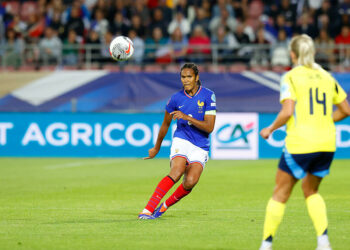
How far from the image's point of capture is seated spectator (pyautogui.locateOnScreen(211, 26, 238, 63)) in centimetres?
2169

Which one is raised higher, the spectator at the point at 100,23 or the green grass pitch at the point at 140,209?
the spectator at the point at 100,23

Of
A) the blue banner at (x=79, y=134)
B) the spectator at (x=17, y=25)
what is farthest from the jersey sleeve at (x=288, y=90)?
the spectator at (x=17, y=25)

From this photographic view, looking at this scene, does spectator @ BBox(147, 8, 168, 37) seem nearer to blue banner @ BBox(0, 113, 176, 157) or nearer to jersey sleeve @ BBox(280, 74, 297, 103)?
blue banner @ BBox(0, 113, 176, 157)

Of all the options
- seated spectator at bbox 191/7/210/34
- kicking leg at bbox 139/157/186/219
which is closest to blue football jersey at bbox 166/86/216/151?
kicking leg at bbox 139/157/186/219

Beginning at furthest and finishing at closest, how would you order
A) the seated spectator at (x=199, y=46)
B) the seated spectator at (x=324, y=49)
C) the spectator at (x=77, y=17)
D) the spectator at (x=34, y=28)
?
the spectator at (x=34, y=28), the spectator at (x=77, y=17), the seated spectator at (x=199, y=46), the seated spectator at (x=324, y=49)

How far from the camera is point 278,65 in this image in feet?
70.2

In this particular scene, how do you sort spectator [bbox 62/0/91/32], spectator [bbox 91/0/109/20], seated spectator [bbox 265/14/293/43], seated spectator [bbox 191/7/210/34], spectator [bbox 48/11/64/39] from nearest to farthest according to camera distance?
seated spectator [bbox 265/14/293/43]
seated spectator [bbox 191/7/210/34]
spectator [bbox 62/0/91/32]
spectator [bbox 48/11/64/39]
spectator [bbox 91/0/109/20]

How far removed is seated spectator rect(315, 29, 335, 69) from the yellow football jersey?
14.3m

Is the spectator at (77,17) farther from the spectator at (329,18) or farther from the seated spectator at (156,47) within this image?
the spectator at (329,18)

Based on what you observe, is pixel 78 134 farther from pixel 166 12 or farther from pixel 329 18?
pixel 329 18

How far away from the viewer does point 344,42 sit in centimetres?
2162

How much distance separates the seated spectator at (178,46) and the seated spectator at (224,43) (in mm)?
892

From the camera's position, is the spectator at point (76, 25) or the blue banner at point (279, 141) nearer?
the blue banner at point (279, 141)

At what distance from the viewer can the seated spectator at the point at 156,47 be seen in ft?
72.6
